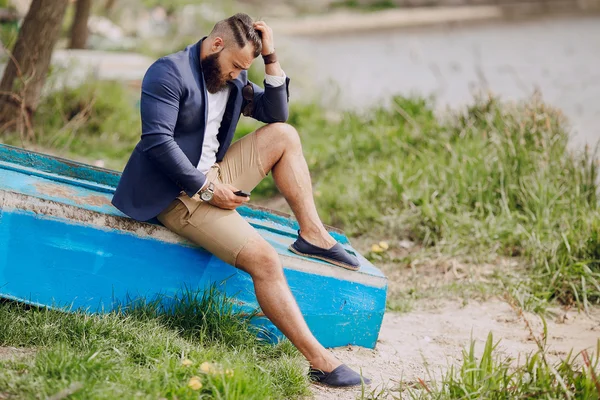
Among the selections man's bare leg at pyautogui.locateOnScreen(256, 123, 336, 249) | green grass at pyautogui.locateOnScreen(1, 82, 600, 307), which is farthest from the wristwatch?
green grass at pyautogui.locateOnScreen(1, 82, 600, 307)

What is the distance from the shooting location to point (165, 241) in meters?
3.84

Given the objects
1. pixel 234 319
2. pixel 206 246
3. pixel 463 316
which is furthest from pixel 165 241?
pixel 463 316

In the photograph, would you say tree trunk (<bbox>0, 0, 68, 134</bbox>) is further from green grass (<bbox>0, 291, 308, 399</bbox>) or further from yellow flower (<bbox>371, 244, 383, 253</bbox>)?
green grass (<bbox>0, 291, 308, 399</bbox>)

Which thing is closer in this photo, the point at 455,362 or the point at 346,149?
the point at 455,362

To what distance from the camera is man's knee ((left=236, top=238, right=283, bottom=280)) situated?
3674 millimetres

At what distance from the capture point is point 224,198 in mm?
3736

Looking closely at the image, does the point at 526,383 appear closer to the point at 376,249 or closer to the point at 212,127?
the point at 212,127

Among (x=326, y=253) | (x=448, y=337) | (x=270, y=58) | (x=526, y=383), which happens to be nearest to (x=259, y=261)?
(x=326, y=253)

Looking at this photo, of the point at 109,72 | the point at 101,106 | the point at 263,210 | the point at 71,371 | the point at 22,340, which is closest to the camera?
the point at 71,371

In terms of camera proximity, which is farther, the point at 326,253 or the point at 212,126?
the point at 326,253

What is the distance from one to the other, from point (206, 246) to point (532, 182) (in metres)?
3.23

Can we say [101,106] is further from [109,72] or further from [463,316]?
[463,316]

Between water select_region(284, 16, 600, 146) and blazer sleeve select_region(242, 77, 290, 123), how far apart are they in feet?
19.8

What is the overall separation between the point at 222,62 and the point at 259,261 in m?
0.97
